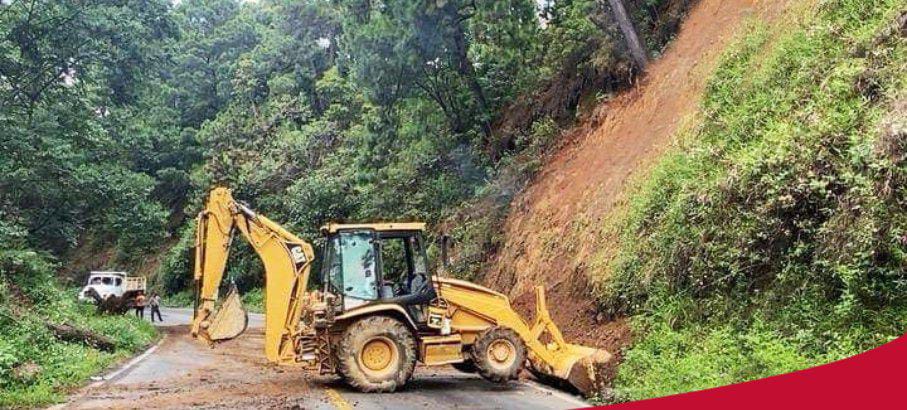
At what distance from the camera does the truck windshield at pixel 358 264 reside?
1173cm

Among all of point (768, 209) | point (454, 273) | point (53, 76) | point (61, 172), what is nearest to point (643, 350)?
point (768, 209)

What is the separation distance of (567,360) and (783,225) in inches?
141

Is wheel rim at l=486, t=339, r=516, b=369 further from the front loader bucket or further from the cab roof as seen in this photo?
the cab roof

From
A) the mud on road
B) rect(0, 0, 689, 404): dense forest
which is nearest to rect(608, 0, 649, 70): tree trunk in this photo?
rect(0, 0, 689, 404): dense forest

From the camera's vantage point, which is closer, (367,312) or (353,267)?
(367,312)

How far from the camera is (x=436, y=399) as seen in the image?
34.3 feet

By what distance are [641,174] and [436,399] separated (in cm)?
703

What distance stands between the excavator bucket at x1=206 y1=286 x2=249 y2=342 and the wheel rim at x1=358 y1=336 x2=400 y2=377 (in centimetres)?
222

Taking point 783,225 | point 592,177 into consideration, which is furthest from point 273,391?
point 592,177

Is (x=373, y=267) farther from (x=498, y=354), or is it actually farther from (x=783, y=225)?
(x=783, y=225)

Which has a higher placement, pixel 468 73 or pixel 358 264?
pixel 468 73

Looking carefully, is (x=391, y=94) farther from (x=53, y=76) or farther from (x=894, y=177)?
(x=894, y=177)

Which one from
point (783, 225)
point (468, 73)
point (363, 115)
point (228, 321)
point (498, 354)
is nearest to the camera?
point (783, 225)

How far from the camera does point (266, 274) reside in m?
12.2
